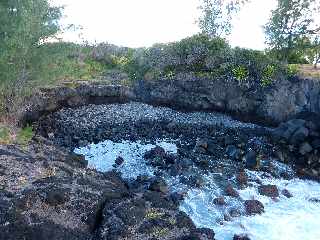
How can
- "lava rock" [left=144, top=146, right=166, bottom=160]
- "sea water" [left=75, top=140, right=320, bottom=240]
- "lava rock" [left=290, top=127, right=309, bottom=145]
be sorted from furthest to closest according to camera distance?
"lava rock" [left=290, top=127, right=309, bottom=145] < "lava rock" [left=144, top=146, right=166, bottom=160] < "sea water" [left=75, top=140, right=320, bottom=240]

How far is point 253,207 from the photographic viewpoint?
21.3 meters

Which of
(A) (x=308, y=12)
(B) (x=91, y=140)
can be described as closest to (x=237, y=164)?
(B) (x=91, y=140)

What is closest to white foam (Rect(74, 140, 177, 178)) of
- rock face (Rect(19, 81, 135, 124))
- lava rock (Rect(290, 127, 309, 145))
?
rock face (Rect(19, 81, 135, 124))

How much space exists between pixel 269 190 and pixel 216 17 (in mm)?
22027

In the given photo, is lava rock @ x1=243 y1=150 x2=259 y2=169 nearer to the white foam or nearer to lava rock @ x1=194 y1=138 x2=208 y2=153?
lava rock @ x1=194 y1=138 x2=208 y2=153

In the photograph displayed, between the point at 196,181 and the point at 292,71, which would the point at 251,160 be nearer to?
the point at 196,181

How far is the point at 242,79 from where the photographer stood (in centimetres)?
3634

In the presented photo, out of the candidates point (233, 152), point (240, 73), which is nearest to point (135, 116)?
point (233, 152)

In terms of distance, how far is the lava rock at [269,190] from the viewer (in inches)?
907

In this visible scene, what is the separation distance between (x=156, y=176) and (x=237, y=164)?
5726mm

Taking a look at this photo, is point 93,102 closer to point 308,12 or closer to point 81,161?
point 81,161

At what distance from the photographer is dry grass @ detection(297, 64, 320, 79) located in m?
→ 34.5

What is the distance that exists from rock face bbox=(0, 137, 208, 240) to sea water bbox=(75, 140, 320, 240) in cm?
253

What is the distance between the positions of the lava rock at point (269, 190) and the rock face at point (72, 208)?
6378mm
